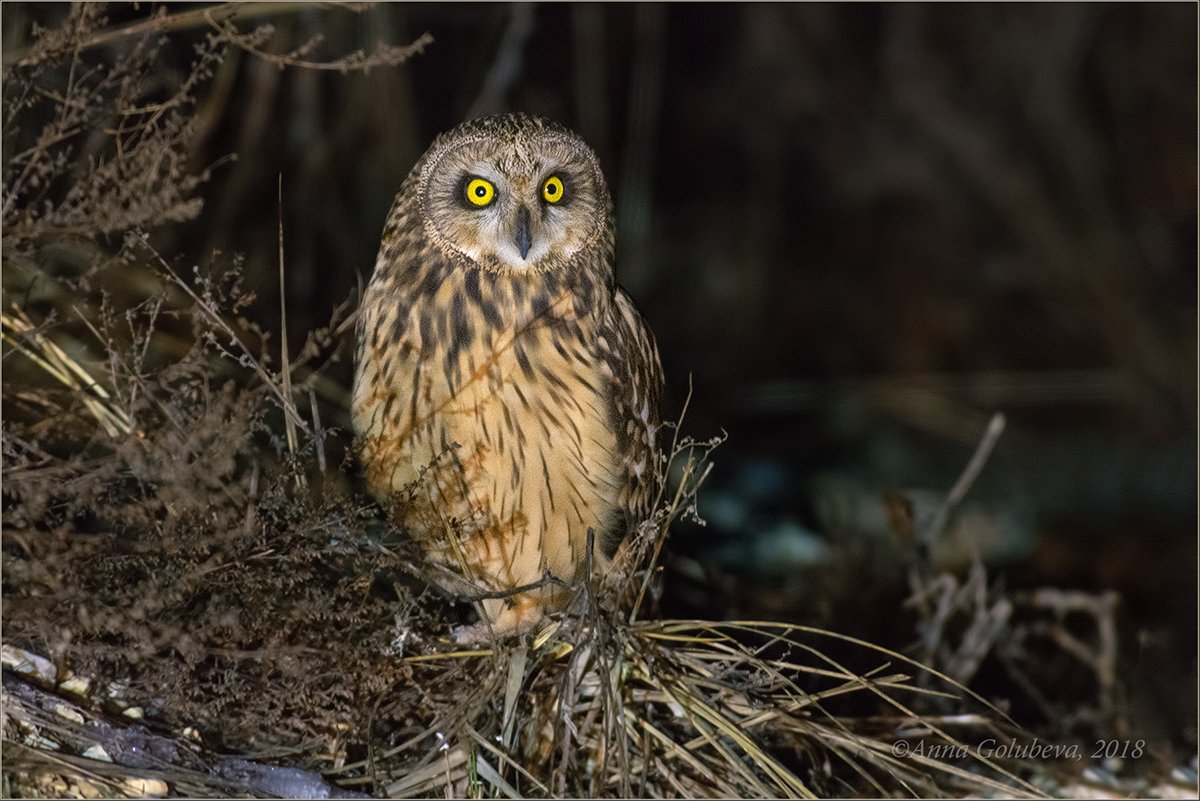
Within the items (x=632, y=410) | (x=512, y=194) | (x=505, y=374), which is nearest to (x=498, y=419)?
(x=505, y=374)

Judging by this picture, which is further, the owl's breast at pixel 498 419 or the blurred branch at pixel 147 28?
the owl's breast at pixel 498 419

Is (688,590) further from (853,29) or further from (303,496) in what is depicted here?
(853,29)

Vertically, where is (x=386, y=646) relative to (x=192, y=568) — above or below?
below

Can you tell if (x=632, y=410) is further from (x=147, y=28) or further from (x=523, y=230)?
(x=147, y=28)

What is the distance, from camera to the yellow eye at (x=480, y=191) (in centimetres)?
217

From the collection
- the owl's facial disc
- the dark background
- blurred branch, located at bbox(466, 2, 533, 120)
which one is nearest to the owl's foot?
the owl's facial disc

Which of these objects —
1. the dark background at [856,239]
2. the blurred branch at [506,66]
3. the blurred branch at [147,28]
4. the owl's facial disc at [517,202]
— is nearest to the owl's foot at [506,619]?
the owl's facial disc at [517,202]

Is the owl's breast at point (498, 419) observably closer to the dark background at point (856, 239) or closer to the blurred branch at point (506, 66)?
the dark background at point (856, 239)

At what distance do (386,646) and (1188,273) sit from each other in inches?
156

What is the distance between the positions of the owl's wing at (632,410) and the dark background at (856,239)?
0.75m

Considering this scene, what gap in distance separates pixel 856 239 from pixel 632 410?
3209mm

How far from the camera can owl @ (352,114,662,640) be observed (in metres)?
2.18

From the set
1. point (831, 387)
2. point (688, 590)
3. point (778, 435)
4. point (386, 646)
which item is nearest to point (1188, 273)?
point (831, 387)

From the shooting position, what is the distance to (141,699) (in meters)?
1.98
